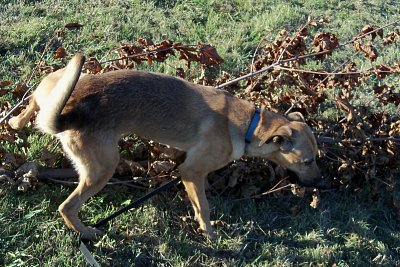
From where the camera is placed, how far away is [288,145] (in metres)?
4.60

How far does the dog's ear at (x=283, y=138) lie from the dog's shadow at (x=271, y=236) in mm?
675

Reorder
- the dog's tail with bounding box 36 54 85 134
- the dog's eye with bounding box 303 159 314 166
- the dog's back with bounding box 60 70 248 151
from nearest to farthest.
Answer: the dog's tail with bounding box 36 54 85 134
the dog's back with bounding box 60 70 248 151
the dog's eye with bounding box 303 159 314 166

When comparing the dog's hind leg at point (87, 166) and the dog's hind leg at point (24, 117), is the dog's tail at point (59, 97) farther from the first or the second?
the dog's hind leg at point (24, 117)

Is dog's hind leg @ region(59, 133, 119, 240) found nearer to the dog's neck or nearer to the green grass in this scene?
the green grass

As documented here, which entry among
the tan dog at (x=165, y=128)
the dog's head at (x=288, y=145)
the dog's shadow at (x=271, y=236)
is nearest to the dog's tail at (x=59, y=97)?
the tan dog at (x=165, y=128)

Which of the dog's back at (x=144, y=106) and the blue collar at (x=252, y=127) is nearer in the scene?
the dog's back at (x=144, y=106)

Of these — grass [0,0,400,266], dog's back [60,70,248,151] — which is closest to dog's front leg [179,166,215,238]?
grass [0,0,400,266]

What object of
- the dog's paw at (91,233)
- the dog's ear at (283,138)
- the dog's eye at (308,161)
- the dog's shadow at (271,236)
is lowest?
the dog's shadow at (271,236)

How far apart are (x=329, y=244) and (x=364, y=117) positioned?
1.39 metres

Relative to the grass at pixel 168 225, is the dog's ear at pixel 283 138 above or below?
above

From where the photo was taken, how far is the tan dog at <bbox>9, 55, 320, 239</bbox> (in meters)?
4.11

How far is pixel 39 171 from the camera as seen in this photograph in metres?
4.75

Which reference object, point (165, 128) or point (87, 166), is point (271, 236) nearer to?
point (165, 128)

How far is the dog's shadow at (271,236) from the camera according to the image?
437cm
